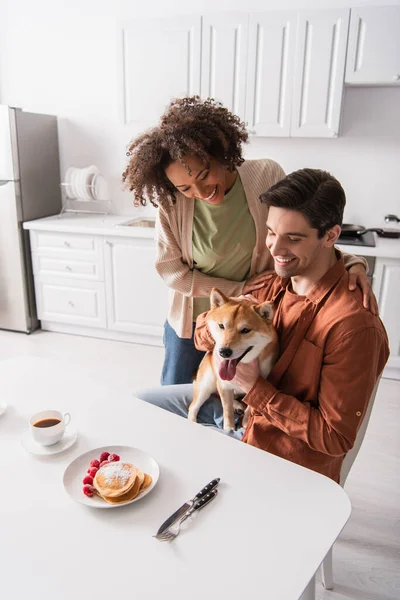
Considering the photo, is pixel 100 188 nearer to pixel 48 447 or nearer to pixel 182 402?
pixel 182 402

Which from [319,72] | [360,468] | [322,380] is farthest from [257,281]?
[319,72]

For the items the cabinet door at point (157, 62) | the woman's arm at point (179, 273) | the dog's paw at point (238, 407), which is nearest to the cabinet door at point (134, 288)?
the cabinet door at point (157, 62)

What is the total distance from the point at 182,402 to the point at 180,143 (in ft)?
2.81

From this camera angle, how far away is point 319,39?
2.79 m

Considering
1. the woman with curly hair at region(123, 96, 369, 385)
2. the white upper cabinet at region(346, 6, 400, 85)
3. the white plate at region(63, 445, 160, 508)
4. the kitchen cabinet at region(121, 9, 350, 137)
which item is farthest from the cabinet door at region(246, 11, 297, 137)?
the white plate at region(63, 445, 160, 508)

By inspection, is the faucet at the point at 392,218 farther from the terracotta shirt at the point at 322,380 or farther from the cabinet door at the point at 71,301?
the terracotta shirt at the point at 322,380

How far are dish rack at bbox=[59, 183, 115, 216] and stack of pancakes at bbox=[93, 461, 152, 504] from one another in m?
3.11

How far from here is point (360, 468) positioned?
2.20m

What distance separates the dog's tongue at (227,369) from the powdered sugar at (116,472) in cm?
37

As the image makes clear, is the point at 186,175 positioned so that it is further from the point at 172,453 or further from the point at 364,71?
the point at 364,71

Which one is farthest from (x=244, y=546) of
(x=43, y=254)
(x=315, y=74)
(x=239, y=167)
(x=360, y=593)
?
(x=43, y=254)

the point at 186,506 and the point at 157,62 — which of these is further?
the point at 157,62

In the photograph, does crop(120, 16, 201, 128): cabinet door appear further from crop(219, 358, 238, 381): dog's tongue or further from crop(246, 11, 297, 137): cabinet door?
crop(219, 358, 238, 381): dog's tongue

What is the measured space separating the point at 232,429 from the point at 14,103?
3.62m
